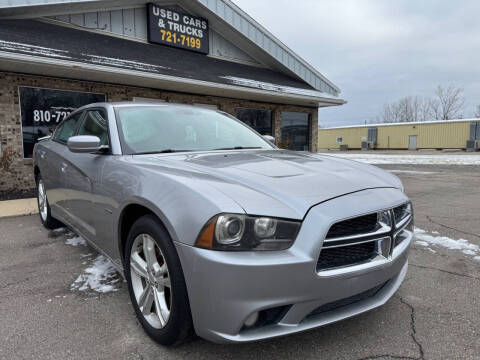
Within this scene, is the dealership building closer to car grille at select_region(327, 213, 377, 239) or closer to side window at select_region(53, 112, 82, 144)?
side window at select_region(53, 112, 82, 144)

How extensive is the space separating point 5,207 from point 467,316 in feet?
22.6

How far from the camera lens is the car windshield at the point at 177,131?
2723 mm

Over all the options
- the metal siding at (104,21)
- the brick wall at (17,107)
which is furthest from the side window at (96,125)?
the metal siding at (104,21)

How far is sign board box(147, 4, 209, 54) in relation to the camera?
32.9 ft

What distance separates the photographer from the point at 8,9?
7637 millimetres

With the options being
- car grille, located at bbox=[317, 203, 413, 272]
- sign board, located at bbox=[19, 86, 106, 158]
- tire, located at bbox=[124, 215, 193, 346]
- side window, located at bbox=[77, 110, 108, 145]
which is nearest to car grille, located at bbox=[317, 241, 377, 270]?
car grille, located at bbox=[317, 203, 413, 272]

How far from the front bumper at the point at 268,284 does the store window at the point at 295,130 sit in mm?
11143

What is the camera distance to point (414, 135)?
123ft

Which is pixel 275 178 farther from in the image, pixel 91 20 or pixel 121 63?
pixel 91 20

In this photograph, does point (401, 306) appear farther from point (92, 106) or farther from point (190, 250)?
point (92, 106)

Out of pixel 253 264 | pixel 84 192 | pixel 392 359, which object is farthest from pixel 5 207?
pixel 392 359

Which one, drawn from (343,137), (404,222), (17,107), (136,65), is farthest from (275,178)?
(343,137)

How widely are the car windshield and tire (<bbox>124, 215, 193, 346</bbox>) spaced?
2.66 feet

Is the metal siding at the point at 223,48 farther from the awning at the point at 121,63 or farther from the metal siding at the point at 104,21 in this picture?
the metal siding at the point at 104,21
